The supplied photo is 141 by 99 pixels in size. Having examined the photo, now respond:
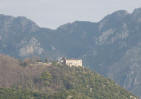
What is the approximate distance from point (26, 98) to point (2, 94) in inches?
357

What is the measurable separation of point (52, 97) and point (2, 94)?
17.7m

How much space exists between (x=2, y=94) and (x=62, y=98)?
839 inches

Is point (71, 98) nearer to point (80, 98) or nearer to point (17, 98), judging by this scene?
point (80, 98)

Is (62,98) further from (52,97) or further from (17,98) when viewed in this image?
(17,98)

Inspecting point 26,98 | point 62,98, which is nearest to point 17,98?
point 26,98

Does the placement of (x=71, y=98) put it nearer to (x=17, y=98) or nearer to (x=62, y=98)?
(x=62, y=98)

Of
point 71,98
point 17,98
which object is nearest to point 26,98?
point 17,98

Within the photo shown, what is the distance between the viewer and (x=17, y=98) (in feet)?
641

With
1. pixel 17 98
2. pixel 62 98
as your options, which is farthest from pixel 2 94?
pixel 62 98

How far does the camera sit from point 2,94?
652 feet

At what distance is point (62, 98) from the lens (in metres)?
197

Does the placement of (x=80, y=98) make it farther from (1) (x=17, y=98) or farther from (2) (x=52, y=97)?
(1) (x=17, y=98)

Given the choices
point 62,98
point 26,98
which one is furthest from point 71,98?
point 26,98

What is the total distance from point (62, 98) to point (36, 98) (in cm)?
971
